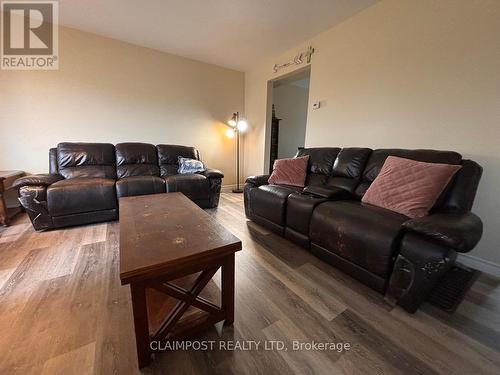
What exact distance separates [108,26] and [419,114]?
3.94 metres

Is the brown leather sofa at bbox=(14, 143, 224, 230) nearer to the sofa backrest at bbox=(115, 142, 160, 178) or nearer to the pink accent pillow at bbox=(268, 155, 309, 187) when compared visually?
the sofa backrest at bbox=(115, 142, 160, 178)

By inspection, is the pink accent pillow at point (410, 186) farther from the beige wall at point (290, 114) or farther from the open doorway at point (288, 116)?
the beige wall at point (290, 114)

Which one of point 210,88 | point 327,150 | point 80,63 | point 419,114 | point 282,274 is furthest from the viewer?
point 210,88

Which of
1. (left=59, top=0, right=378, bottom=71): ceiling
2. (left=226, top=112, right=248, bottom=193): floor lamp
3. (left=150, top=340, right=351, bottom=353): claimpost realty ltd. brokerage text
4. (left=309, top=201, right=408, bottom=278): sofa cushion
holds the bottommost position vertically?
(left=150, top=340, right=351, bottom=353): claimpost realty ltd. brokerage text

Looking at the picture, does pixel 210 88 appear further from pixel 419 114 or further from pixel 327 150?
pixel 419 114

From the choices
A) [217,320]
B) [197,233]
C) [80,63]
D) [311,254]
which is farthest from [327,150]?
[80,63]

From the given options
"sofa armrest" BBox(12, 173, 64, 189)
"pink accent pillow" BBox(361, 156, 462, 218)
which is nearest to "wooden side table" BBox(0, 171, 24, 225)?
"sofa armrest" BBox(12, 173, 64, 189)

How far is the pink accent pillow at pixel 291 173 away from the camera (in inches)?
94.1

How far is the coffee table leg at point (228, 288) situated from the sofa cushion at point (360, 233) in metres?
0.86

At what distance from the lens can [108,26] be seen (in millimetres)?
2691

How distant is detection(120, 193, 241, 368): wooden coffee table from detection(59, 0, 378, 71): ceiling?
2.50 metres

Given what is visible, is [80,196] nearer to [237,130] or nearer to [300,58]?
[237,130]

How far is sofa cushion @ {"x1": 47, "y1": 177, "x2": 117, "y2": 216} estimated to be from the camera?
209 cm

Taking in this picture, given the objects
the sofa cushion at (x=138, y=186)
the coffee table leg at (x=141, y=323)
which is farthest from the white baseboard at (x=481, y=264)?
the sofa cushion at (x=138, y=186)
